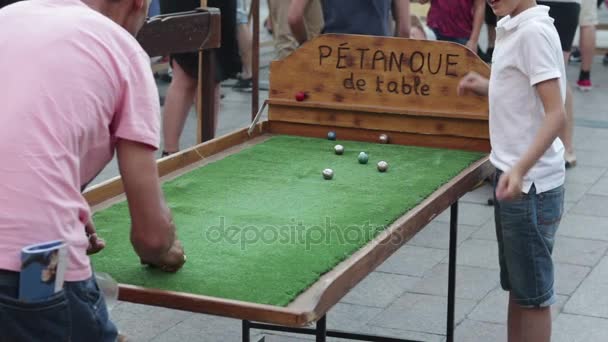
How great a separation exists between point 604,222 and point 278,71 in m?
2.41

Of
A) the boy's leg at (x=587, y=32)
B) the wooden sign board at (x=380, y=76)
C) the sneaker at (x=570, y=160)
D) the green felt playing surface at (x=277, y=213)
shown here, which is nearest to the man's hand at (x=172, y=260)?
the green felt playing surface at (x=277, y=213)

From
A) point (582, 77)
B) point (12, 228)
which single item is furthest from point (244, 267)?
point (582, 77)

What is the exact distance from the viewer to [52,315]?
207 centimetres

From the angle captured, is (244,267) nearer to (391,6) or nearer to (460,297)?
(460,297)

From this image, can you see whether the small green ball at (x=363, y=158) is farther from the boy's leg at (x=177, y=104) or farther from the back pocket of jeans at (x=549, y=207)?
the boy's leg at (x=177, y=104)

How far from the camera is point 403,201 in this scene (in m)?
3.36

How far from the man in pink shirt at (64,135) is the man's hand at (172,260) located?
30 cm

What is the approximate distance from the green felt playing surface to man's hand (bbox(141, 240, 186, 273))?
19 millimetres

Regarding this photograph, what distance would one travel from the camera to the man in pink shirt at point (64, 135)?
2.05 metres

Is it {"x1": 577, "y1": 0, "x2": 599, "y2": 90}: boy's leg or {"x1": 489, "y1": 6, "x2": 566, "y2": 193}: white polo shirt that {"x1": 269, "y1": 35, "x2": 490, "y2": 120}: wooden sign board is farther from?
{"x1": 577, "y1": 0, "x2": 599, "y2": 90}: boy's leg

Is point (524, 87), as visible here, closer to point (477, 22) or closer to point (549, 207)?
point (549, 207)

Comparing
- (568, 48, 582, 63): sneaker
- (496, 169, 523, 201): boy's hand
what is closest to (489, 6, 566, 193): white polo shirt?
(496, 169, 523, 201): boy's hand

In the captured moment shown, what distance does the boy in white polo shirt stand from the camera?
10.5ft

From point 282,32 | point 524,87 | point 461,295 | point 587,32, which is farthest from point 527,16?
point 587,32
